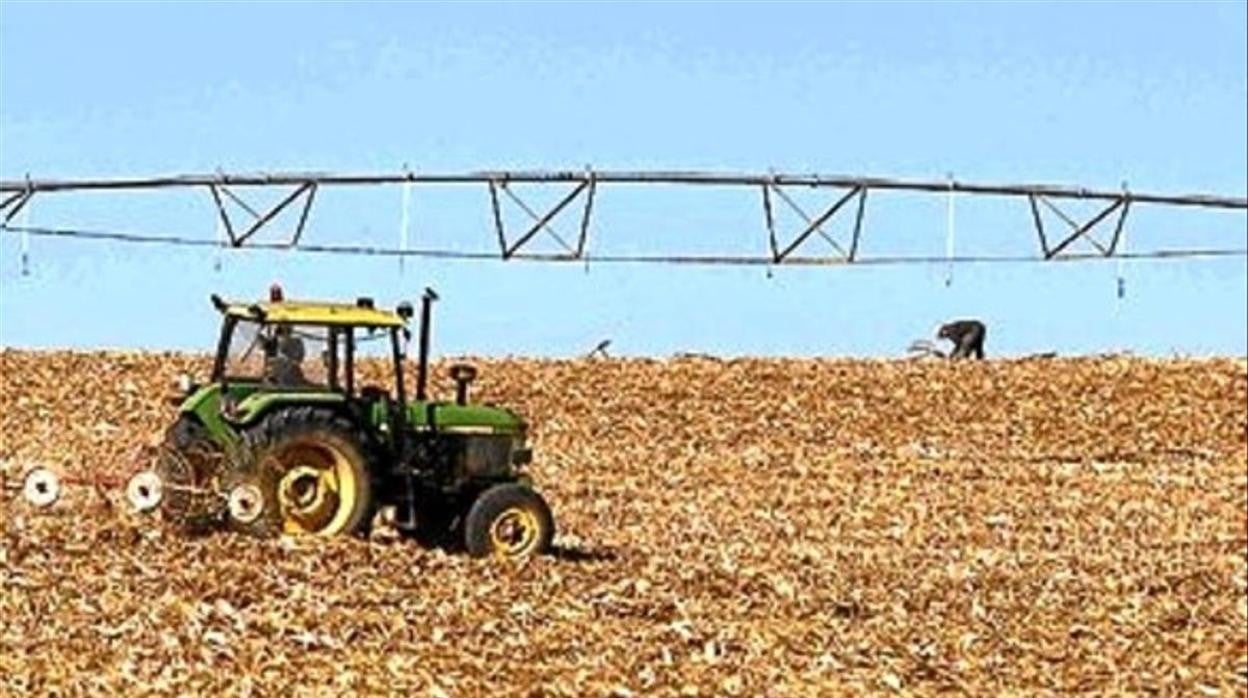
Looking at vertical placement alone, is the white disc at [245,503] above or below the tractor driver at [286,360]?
below

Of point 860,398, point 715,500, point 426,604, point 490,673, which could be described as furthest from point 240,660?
point 860,398

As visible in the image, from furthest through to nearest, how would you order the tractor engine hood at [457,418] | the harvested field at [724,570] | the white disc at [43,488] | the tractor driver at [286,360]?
the white disc at [43,488] < the tractor engine hood at [457,418] < the tractor driver at [286,360] < the harvested field at [724,570]

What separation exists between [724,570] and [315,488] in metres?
2.70

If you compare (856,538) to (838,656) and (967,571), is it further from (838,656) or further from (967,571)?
(838,656)

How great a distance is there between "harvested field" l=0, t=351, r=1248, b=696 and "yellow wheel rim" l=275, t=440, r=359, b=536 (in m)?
0.41

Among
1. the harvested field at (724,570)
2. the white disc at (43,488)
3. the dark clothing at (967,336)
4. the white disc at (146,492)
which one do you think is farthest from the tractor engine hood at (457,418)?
the dark clothing at (967,336)

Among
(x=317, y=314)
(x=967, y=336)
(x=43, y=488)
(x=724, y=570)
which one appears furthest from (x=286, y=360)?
(x=967, y=336)

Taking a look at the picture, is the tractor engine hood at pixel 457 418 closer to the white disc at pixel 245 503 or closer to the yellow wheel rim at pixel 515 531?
the yellow wheel rim at pixel 515 531

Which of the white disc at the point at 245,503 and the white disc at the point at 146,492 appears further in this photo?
the white disc at the point at 146,492

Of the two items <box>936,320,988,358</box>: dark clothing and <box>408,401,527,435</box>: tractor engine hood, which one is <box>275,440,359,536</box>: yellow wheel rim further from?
<box>936,320,988,358</box>: dark clothing

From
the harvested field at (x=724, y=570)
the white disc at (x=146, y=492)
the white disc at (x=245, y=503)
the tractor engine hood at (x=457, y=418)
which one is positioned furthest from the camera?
the tractor engine hood at (x=457, y=418)

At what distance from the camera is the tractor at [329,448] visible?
639 inches

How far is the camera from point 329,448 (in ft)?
53.8

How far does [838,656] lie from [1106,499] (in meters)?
12.3
